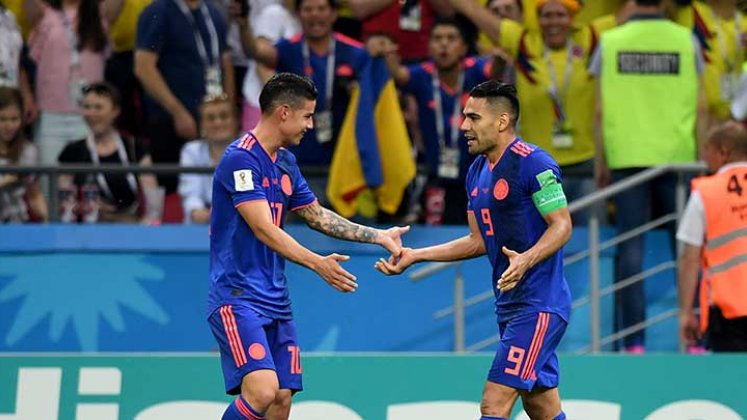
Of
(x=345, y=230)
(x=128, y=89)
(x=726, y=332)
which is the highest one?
(x=128, y=89)

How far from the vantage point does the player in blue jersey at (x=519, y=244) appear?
9.34 meters

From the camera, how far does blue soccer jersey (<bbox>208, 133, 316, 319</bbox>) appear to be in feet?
31.1

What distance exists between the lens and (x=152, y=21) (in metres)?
12.9

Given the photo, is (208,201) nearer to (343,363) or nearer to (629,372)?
(343,363)

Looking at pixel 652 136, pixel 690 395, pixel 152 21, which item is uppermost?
pixel 152 21

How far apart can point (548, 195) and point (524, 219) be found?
0.22 metres

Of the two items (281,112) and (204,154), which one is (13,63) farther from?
(281,112)

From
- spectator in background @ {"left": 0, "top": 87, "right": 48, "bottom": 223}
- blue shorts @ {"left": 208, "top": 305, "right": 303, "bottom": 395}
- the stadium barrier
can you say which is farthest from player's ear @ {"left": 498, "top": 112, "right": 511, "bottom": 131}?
spectator in background @ {"left": 0, "top": 87, "right": 48, "bottom": 223}

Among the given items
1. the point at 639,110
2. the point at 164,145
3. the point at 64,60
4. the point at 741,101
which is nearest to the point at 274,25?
the point at 164,145

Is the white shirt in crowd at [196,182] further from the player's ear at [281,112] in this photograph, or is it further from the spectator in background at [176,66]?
the player's ear at [281,112]

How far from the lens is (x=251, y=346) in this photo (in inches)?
371

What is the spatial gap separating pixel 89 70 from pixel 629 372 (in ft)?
15.9

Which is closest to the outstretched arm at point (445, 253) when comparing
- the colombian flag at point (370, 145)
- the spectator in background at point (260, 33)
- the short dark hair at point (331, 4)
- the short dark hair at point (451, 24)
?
the colombian flag at point (370, 145)

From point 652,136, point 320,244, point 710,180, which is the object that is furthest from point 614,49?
point 320,244
